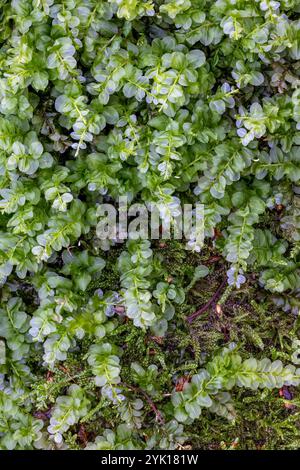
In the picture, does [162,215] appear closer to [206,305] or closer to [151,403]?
[206,305]

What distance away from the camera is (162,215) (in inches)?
84.0

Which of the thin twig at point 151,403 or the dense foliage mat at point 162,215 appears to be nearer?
the dense foliage mat at point 162,215

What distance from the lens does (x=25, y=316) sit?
2316 mm

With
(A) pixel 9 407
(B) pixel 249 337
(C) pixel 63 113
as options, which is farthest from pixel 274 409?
(C) pixel 63 113

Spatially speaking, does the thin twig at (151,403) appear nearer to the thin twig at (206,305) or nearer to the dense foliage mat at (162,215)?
the dense foliage mat at (162,215)

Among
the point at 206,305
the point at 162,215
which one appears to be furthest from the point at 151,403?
the point at 162,215

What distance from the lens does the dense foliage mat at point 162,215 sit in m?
2.12

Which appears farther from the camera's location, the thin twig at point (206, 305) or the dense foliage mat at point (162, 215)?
the thin twig at point (206, 305)

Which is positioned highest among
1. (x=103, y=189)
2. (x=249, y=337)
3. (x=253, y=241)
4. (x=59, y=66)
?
(x=59, y=66)

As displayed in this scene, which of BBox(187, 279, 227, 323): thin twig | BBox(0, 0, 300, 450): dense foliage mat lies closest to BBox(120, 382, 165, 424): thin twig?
BBox(0, 0, 300, 450): dense foliage mat

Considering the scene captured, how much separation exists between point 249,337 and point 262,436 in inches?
18.5

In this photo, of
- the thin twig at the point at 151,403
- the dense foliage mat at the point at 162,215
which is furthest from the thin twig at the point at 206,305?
the thin twig at the point at 151,403

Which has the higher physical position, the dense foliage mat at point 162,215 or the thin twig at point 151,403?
the dense foliage mat at point 162,215

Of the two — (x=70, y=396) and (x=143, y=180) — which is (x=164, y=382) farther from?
(x=143, y=180)
